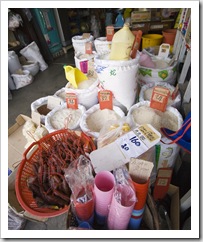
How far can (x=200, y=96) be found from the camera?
774 millimetres

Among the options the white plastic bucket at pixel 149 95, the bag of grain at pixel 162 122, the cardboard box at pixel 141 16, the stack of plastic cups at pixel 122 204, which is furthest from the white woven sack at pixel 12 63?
the stack of plastic cups at pixel 122 204

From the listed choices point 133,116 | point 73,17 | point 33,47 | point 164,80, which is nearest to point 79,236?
point 133,116

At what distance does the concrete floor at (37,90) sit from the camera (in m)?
2.42

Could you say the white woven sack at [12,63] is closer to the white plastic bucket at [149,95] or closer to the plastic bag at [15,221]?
the white plastic bucket at [149,95]

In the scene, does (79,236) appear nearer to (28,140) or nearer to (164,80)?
(28,140)

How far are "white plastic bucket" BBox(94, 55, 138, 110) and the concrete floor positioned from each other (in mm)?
1590

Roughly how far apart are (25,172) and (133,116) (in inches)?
28.6

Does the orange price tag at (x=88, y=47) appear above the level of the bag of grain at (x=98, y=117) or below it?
above

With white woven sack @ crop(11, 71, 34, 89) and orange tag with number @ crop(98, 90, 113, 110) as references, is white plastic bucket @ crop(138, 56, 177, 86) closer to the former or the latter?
orange tag with number @ crop(98, 90, 113, 110)

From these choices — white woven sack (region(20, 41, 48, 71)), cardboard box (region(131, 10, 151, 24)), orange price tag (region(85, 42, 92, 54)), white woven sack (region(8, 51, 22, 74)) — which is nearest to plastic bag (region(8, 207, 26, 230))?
orange price tag (region(85, 42, 92, 54))

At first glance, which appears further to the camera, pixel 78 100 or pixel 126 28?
pixel 78 100

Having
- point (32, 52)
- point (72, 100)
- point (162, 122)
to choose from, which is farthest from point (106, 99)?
point (32, 52)

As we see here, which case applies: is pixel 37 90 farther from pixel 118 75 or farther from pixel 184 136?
pixel 184 136

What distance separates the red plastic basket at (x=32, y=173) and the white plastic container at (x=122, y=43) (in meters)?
0.52
